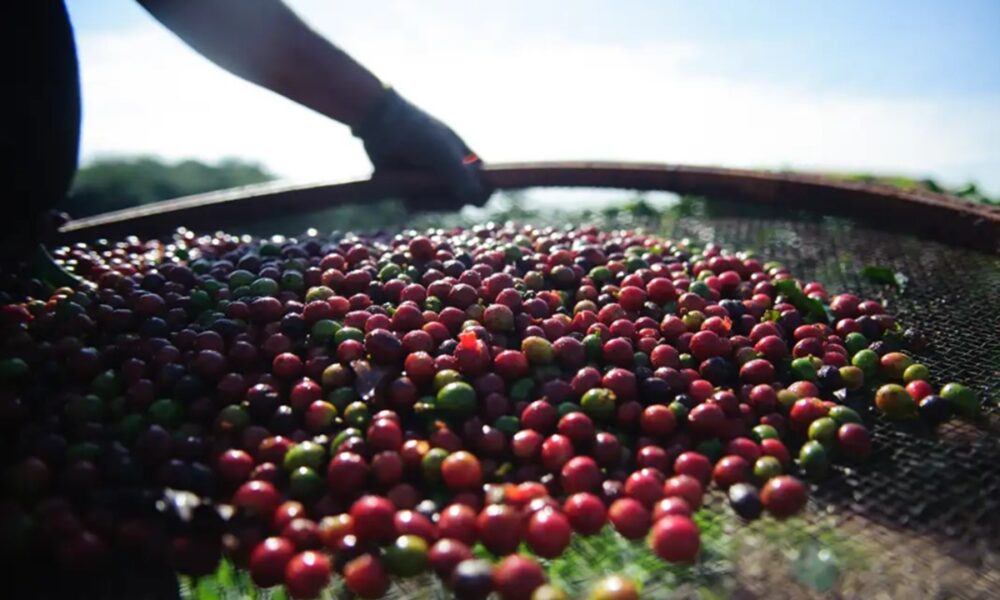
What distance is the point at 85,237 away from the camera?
11.9ft

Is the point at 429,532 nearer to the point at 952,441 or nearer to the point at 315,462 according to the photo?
the point at 315,462

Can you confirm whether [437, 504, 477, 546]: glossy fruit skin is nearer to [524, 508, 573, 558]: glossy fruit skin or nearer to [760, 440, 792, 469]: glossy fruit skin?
[524, 508, 573, 558]: glossy fruit skin

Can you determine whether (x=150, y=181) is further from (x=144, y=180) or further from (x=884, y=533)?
(x=884, y=533)

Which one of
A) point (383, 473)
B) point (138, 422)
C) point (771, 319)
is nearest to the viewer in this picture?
point (383, 473)

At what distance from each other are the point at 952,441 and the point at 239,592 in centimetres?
181

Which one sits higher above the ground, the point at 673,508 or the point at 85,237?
the point at 85,237

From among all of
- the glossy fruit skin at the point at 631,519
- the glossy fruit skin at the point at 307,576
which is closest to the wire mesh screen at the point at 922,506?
the glossy fruit skin at the point at 631,519

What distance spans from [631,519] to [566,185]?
8.51 feet

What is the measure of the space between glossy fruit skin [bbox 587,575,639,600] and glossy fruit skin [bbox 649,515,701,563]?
0.14m

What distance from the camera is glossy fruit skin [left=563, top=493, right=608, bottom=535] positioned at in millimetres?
1671

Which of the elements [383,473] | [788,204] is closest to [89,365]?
[383,473]

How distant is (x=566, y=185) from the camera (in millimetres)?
4023

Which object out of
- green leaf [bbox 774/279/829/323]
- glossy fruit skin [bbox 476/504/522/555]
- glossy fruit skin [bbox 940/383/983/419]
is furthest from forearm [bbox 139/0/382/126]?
glossy fruit skin [bbox 940/383/983/419]

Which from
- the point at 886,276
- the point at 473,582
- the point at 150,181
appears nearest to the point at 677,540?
the point at 473,582
